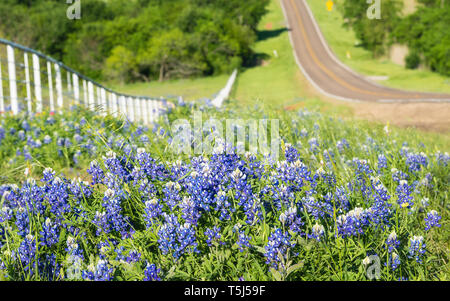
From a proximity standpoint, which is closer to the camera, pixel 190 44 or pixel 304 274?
pixel 304 274

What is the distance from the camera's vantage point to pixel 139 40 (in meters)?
55.0

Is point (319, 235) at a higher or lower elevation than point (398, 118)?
higher

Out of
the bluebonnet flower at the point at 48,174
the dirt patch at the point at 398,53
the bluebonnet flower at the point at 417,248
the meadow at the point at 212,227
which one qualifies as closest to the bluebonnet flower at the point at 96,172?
the meadow at the point at 212,227

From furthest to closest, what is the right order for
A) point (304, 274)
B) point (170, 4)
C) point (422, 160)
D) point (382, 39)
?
point (170, 4)
point (382, 39)
point (422, 160)
point (304, 274)

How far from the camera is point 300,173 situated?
108 inches

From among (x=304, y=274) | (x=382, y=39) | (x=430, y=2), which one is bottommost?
(x=304, y=274)

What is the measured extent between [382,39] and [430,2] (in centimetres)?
649

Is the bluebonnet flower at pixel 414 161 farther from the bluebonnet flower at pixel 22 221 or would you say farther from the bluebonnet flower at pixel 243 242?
the bluebonnet flower at pixel 22 221

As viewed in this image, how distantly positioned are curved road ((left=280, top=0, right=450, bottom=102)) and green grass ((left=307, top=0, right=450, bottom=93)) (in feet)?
4.12

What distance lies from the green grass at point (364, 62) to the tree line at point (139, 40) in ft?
43.9

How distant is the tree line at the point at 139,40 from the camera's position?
168 ft

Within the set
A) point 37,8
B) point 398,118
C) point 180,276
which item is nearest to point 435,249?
point 180,276

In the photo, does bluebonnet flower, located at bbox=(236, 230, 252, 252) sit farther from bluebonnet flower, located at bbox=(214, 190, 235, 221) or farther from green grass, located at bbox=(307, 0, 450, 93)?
green grass, located at bbox=(307, 0, 450, 93)
